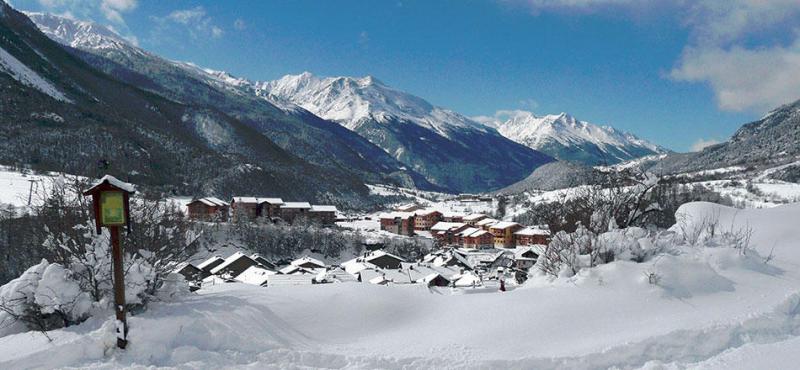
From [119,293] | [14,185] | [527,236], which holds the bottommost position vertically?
[527,236]

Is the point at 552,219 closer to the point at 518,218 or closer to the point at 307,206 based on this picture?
the point at 307,206

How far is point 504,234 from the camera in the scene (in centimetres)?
9906

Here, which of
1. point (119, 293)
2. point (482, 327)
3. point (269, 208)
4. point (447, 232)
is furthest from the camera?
point (269, 208)

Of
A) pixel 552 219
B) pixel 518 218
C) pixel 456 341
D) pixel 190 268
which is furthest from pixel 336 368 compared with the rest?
A: pixel 518 218

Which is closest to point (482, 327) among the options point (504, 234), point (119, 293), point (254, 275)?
point (119, 293)

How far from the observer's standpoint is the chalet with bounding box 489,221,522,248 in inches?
3871

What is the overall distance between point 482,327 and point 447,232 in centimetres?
9430

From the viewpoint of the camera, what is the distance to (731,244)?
482 inches

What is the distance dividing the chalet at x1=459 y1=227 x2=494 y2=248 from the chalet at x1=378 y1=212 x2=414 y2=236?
13216 millimetres

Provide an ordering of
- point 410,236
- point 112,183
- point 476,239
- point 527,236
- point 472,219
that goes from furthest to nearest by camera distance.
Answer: point 472,219 → point 410,236 → point 476,239 → point 527,236 → point 112,183

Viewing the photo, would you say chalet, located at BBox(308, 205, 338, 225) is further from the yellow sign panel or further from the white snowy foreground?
the yellow sign panel

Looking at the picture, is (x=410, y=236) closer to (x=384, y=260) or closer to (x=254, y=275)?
(x=384, y=260)

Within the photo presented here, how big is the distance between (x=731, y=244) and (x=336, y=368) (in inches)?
412

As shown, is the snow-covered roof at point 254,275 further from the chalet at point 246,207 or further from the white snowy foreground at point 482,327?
the chalet at point 246,207
